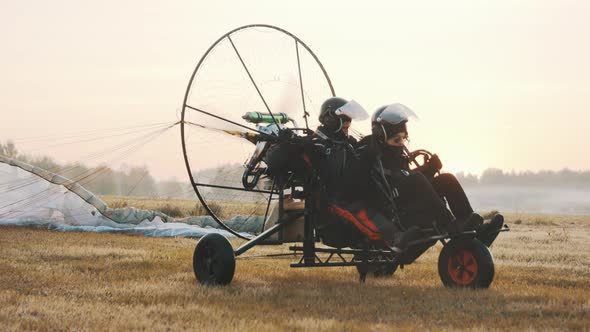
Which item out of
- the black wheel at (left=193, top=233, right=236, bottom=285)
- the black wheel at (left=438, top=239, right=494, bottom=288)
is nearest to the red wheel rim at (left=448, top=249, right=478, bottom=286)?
the black wheel at (left=438, top=239, right=494, bottom=288)

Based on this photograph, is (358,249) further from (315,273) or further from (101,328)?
(101,328)

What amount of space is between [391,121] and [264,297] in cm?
285

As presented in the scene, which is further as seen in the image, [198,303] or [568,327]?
[198,303]

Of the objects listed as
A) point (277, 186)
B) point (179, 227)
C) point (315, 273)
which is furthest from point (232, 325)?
point (179, 227)

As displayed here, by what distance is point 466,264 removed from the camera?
10.3 m

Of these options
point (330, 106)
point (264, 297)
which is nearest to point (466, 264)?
point (264, 297)

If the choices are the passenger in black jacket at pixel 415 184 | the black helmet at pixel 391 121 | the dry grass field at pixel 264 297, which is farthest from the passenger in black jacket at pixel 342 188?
the dry grass field at pixel 264 297

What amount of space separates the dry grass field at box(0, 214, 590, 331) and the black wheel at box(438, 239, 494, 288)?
0.20 meters

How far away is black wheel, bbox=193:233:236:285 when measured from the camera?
1066 cm

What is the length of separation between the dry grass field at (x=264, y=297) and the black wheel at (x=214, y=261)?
194mm

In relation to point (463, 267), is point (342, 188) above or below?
above

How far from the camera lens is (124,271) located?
40.7 ft

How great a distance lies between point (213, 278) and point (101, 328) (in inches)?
131

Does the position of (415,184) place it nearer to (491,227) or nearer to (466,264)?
(491,227)
